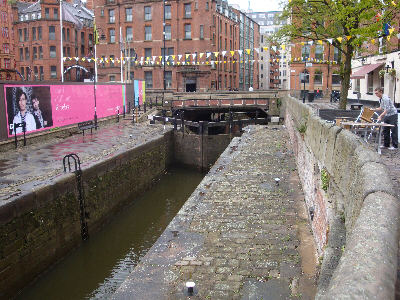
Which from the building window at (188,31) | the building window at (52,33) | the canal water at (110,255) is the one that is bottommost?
the canal water at (110,255)

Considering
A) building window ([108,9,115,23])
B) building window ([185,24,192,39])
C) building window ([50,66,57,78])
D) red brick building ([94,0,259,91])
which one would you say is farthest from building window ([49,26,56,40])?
building window ([185,24,192,39])

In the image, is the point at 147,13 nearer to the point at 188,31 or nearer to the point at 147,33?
the point at 147,33

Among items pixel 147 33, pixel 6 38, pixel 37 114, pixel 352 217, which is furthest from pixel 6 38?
pixel 352 217

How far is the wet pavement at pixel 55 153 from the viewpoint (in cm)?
1121

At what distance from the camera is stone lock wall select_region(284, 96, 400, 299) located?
206 cm

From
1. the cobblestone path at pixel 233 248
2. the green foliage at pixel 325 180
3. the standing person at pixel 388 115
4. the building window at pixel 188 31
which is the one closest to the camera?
the cobblestone path at pixel 233 248

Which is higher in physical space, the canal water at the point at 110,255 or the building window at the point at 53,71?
the building window at the point at 53,71

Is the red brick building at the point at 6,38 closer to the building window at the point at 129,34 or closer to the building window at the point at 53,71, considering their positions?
the building window at the point at 53,71

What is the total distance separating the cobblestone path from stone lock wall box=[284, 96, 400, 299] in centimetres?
84

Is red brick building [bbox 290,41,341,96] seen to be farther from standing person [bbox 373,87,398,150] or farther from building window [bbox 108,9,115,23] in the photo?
standing person [bbox 373,87,398,150]

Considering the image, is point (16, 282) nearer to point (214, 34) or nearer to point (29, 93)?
point (29, 93)

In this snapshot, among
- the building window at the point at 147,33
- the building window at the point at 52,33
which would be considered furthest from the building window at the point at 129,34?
the building window at the point at 52,33

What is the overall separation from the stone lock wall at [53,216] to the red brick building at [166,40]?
34.0 meters

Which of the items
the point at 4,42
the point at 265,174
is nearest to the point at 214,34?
the point at 4,42
